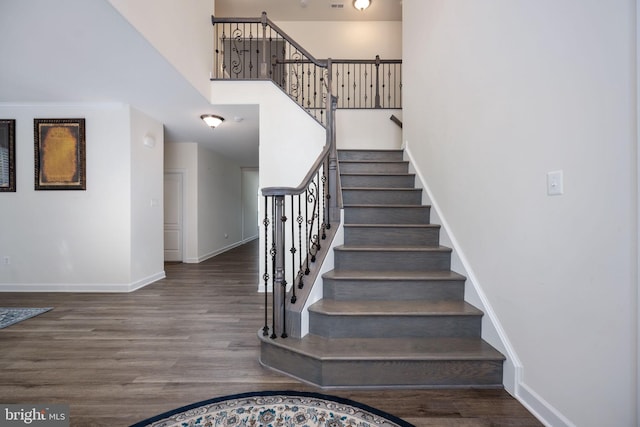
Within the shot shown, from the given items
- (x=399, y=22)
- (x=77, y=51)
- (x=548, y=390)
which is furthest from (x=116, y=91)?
(x=399, y=22)

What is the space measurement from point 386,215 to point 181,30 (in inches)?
120

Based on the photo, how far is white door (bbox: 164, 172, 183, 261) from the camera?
6.32 m

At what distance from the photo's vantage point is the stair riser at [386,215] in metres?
3.03

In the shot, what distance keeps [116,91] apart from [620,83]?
4.53 metres

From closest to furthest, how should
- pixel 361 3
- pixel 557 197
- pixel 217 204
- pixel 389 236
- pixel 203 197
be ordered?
pixel 557 197
pixel 389 236
pixel 361 3
pixel 203 197
pixel 217 204

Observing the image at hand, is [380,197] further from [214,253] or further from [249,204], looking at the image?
[249,204]

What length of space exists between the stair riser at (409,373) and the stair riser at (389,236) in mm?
1194

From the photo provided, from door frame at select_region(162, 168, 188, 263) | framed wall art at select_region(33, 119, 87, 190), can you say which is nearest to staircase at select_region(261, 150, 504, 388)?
framed wall art at select_region(33, 119, 87, 190)

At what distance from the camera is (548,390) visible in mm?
1507

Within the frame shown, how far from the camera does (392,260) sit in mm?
2543

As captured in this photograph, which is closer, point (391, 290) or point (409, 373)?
point (409, 373)

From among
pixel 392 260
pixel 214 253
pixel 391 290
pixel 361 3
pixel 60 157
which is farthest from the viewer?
pixel 214 253

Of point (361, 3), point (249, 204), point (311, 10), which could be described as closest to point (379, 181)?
point (361, 3)

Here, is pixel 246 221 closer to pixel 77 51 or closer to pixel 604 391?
pixel 77 51
